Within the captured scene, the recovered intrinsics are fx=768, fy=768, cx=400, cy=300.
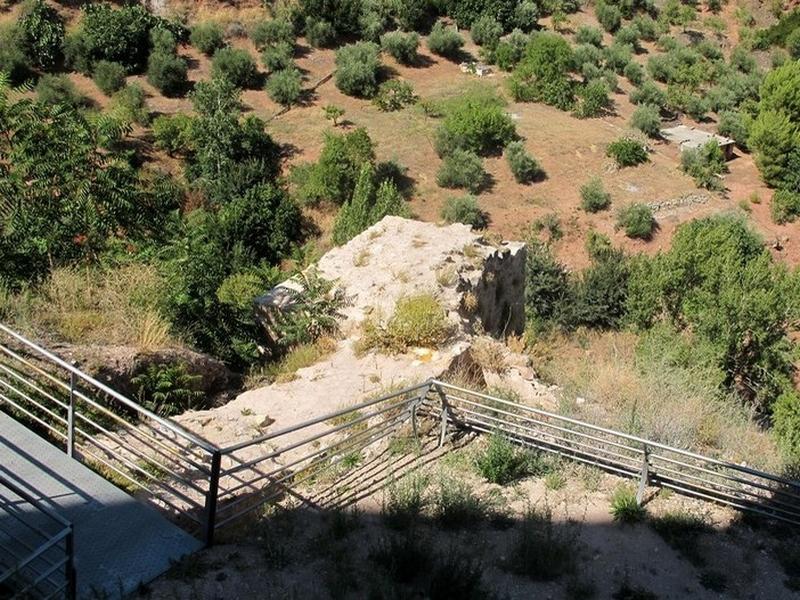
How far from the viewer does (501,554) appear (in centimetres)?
543

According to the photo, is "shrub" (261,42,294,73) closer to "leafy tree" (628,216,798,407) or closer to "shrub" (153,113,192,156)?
"shrub" (153,113,192,156)

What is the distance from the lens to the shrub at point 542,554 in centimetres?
521

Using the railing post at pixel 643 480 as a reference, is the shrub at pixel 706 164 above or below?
below

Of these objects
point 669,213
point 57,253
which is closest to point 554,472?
point 57,253

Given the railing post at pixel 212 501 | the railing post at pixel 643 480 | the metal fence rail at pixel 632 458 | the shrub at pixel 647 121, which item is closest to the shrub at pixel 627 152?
the shrub at pixel 647 121

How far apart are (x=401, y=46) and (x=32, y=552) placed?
2934 centimetres

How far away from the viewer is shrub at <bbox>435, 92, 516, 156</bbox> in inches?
1011

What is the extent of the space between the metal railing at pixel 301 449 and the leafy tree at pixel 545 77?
24287mm

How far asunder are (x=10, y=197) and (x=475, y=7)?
1109 inches

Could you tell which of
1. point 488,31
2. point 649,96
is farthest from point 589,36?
point 649,96

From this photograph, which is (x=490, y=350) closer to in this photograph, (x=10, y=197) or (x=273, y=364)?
(x=273, y=364)

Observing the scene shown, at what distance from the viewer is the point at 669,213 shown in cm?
2430

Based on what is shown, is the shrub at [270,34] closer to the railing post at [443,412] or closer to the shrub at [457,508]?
the railing post at [443,412]

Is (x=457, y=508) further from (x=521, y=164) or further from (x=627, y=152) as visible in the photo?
(x=627, y=152)
